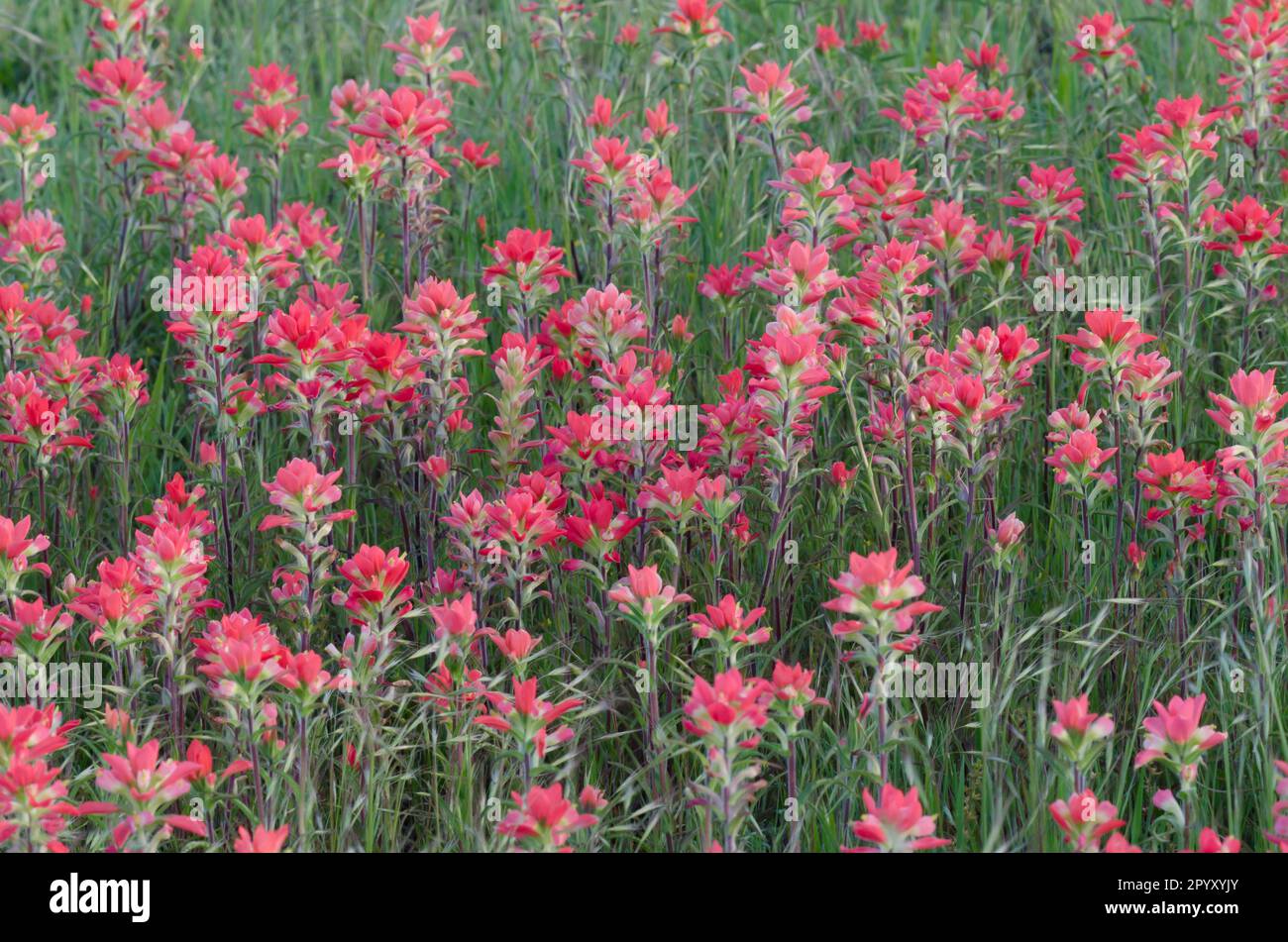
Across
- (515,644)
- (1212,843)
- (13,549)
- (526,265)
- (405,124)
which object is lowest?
(1212,843)

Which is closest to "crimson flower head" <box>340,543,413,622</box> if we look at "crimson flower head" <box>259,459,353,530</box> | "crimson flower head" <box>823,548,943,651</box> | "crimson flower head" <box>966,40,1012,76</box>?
"crimson flower head" <box>259,459,353,530</box>

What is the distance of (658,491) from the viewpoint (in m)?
3.25

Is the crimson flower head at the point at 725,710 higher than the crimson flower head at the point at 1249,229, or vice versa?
the crimson flower head at the point at 1249,229

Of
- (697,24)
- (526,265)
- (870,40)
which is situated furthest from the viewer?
(870,40)

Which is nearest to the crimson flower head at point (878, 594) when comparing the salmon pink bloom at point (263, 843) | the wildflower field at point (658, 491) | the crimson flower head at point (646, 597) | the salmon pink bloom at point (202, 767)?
the wildflower field at point (658, 491)

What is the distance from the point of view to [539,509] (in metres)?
3.22

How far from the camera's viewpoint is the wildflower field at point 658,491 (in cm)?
296

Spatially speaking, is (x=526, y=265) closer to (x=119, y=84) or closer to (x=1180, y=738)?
(x=119, y=84)

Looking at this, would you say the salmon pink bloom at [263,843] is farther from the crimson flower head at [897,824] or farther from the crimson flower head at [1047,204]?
the crimson flower head at [1047,204]

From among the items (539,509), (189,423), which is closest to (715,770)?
(539,509)

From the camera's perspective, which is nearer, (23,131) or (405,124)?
(405,124)

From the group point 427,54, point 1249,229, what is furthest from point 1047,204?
point 427,54

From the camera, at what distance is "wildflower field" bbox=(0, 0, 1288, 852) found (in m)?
2.96

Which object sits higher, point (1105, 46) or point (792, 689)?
point (1105, 46)
